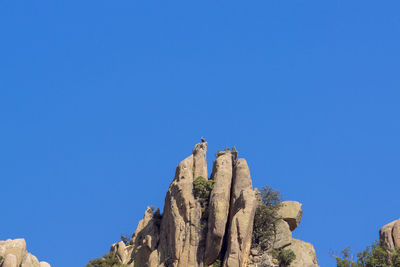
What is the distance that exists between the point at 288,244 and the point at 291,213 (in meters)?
6.05

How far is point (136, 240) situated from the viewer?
4264 inches

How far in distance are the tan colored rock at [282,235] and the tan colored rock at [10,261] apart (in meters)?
35.6

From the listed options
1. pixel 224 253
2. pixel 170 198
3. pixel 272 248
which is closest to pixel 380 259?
pixel 272 248

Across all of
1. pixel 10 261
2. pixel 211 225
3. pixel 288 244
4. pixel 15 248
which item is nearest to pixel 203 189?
pixel 211 225

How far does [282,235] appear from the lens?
10062 centimetres

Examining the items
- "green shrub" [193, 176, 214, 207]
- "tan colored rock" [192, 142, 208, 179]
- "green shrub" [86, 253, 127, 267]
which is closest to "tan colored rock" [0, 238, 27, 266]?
"green shrub" [86, 253, 127, 267]

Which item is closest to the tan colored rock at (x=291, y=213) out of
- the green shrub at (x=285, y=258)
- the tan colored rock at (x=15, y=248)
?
the green shrub at (x=285, y=258)

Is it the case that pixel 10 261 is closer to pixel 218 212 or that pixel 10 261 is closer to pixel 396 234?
pixel 218 212

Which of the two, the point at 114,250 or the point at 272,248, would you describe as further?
the point at 114,250

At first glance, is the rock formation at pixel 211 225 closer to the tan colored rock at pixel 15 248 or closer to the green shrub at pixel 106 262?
the green shrub at pixel 106 262

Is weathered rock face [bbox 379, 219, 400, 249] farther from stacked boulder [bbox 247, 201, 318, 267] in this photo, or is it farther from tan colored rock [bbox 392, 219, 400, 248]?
stacked boulder [bbox 247, 201, 318, 267]

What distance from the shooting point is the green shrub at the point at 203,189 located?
101 m

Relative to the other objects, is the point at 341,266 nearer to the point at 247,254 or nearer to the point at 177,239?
the point at 247,254

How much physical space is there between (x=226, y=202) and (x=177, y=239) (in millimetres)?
Answer: 7497
